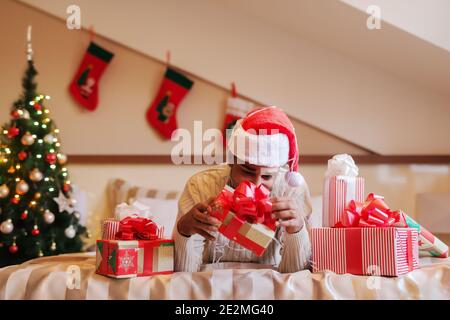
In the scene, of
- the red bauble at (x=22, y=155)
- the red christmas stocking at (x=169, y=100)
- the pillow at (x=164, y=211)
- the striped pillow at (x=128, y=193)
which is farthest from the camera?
the red christmas stocking at (x=169, y=100)

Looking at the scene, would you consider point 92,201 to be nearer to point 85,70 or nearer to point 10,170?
point 10,170

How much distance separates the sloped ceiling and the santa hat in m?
1.43

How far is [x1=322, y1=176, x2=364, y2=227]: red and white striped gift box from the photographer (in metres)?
1.42

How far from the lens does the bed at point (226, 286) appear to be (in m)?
1.18

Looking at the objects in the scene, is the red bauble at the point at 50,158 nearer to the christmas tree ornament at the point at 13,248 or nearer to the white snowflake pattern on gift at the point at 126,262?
the christmas tree ornament at the point at 13,248

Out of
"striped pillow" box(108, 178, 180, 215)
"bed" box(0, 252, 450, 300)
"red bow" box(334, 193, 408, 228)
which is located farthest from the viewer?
"striped pillow" box(108, 178, 180, 215)

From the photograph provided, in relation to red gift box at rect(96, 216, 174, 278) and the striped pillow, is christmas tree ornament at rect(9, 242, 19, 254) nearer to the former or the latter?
the striped pillow

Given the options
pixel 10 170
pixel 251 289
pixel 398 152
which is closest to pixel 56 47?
pixel 10 170

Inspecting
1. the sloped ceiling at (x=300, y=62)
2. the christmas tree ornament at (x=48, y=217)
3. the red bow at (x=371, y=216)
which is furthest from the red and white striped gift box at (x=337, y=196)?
the christmas tree ornament at (x=48, y=217)

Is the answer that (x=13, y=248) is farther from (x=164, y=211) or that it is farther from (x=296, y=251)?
(x=296, y=251)

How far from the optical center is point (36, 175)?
9.43 ft

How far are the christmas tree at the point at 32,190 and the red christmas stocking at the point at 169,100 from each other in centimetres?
59

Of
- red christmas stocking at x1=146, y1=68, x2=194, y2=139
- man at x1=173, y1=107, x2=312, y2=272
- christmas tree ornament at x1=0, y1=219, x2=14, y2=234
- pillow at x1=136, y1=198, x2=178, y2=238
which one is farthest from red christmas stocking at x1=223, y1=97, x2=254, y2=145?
Answer: man at x1=173, y1=107, x2=312, y2=272

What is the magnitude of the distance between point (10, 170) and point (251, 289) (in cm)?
210
